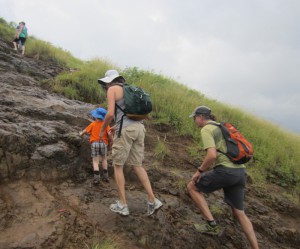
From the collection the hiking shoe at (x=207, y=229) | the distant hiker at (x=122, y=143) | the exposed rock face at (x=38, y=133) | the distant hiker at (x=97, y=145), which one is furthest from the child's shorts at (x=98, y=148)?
the hiking shoe at (x=207, y=229)

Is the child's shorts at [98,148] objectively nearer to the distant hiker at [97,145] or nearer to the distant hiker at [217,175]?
the distant hiker at [97,145]

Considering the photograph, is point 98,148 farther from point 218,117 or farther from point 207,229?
point 218,117

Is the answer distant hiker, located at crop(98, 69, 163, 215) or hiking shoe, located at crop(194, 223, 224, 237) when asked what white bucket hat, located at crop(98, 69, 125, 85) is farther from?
hiking shoe, located at crop(194, 223, 224, 237)

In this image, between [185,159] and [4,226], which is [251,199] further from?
[4,226]

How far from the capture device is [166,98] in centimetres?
939

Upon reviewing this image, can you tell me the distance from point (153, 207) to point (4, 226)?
2.00 meters

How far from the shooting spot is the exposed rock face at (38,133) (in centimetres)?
480

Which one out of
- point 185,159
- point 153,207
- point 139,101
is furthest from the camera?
point 185,159

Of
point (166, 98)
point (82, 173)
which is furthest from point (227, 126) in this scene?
point (166, 98)

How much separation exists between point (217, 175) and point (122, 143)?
145 centimetres

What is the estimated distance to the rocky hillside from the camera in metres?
4.12

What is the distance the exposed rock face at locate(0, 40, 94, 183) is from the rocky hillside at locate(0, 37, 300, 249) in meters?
0.02

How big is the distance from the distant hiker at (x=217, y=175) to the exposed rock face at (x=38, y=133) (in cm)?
206

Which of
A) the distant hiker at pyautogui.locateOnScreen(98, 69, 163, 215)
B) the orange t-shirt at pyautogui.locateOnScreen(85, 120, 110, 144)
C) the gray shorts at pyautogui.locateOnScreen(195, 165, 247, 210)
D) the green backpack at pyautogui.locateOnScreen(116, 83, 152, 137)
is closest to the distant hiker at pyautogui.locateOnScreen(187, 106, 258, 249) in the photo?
the gray shorts at pyautogui.locateOnScreen(195, 165, 247, 210)
